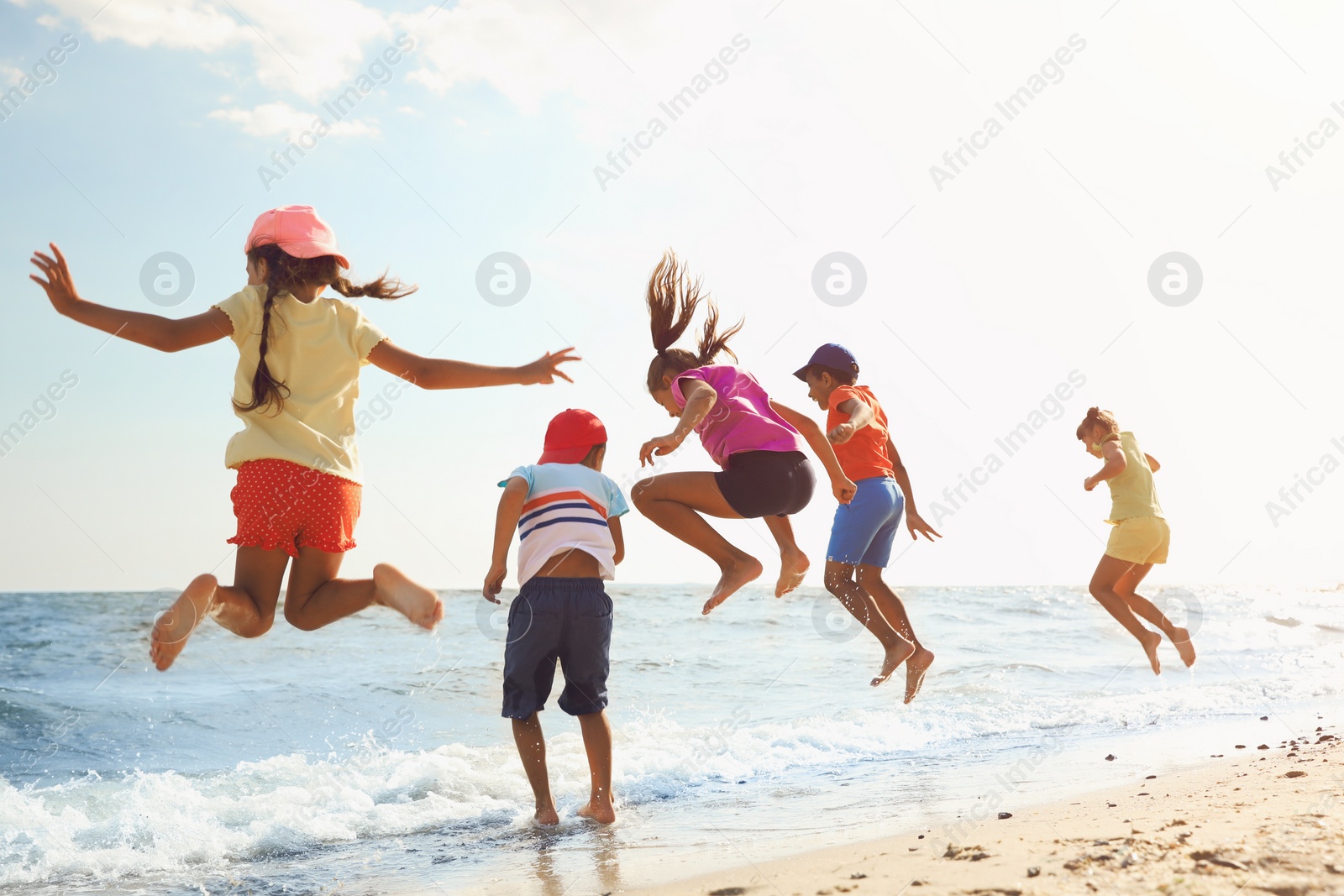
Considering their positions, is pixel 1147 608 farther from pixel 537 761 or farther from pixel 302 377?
pixel 302 377

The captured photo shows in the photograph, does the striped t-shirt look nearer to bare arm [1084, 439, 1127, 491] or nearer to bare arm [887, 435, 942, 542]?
bare arm [887, 435, 942, 542]

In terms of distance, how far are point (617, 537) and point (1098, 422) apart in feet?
16.5

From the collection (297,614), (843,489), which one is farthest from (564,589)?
(843,489)

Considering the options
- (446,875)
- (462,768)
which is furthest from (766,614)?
(446,875)

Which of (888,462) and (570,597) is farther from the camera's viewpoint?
(888,462)

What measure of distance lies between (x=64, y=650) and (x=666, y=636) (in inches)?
374

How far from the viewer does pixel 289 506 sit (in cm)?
374

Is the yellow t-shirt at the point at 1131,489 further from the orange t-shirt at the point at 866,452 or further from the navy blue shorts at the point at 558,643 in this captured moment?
the navy blue shorts at the point at 558,643

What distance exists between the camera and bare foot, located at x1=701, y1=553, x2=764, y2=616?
529 centimetres

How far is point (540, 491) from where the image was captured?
15.8 feet

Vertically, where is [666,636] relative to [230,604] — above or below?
below

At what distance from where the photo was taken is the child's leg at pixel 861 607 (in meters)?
6.21

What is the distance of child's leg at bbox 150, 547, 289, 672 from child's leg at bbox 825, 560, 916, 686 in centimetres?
345

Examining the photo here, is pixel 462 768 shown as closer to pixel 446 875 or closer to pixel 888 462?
pixel 446 875
